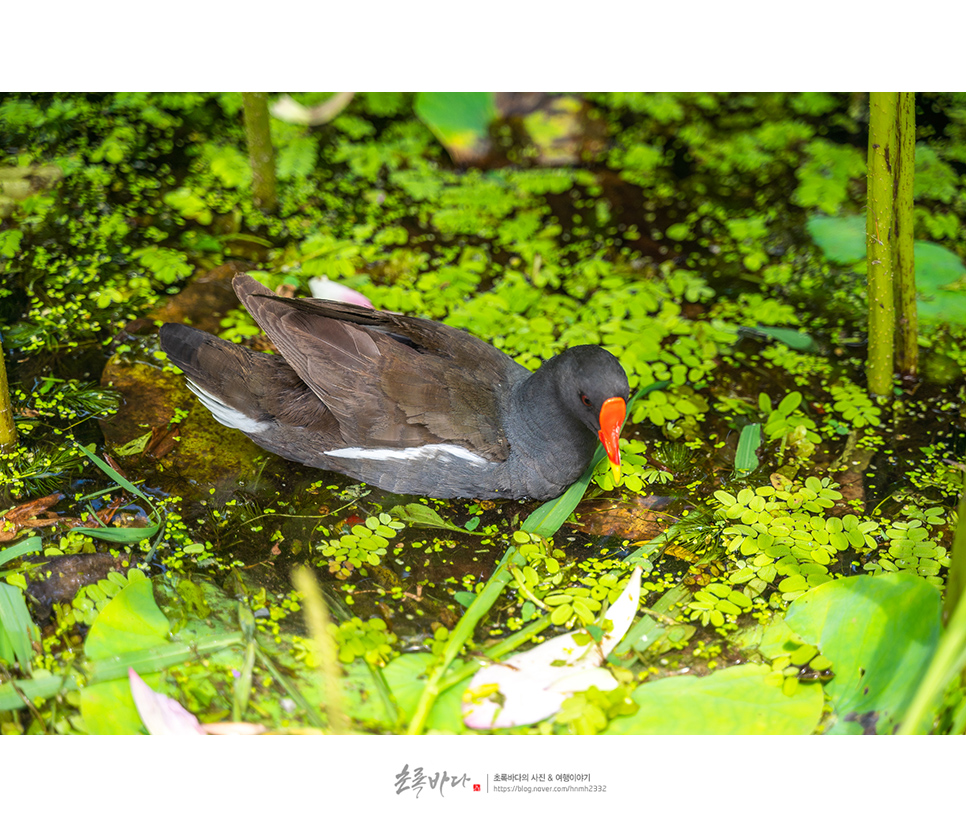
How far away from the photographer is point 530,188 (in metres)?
3.96

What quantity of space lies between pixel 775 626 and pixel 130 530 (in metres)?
1.87

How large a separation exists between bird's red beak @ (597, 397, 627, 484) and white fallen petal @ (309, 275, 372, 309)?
1179mm

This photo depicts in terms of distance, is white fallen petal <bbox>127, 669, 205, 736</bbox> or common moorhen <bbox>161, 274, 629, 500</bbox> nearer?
white fallen petal <bbox>127, 669, 205, 736</bbox>

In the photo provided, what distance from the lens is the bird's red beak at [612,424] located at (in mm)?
2447

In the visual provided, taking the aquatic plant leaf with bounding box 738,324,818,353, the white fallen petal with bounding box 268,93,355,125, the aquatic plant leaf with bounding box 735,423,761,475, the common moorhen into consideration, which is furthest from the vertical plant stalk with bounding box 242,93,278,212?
the aquatic plant leaf with bounding box 735,423,761,475

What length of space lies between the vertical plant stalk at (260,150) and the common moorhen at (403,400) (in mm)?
1093

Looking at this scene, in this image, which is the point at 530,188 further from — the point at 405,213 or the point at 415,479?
the point at 415,479

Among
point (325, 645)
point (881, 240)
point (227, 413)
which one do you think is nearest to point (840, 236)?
point (881, 240)

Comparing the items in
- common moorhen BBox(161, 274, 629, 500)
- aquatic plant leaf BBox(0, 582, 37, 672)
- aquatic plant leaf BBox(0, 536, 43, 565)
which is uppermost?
common moorhen BBox(161, 274, 629, 500)

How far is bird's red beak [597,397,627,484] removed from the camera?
2.45m

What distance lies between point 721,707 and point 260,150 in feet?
9.20

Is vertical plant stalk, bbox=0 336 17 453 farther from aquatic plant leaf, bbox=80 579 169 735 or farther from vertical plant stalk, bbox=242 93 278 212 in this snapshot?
vertical plant stalk, bbox=242 93 278 212

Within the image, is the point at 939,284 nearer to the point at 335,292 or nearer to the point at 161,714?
the point at 335,292
